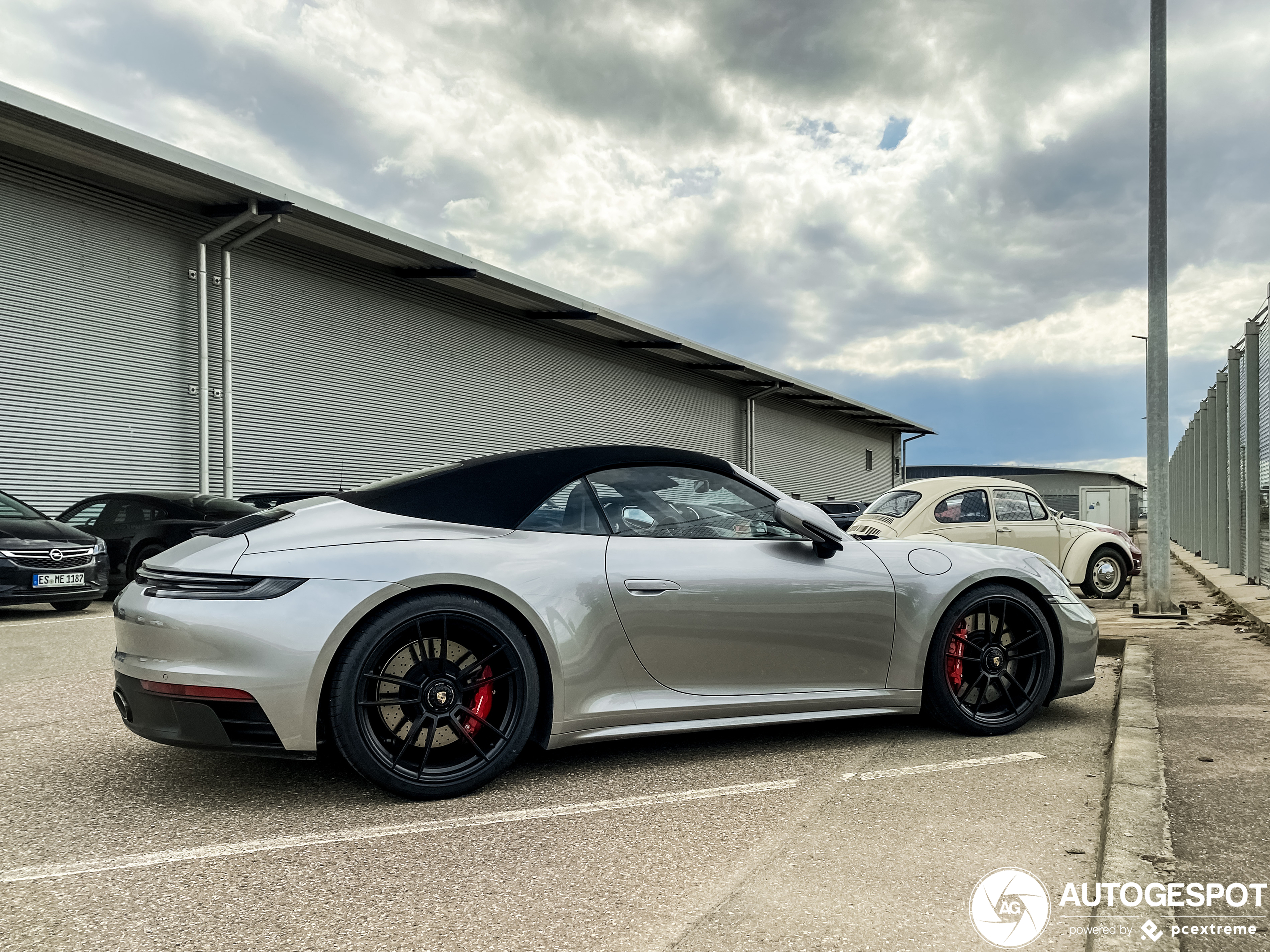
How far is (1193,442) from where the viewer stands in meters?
21.5

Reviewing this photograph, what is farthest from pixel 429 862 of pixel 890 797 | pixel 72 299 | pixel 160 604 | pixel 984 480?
pixel 72 299

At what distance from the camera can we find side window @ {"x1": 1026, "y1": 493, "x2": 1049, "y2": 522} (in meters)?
11.5

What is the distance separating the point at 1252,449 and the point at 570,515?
10.8 metres

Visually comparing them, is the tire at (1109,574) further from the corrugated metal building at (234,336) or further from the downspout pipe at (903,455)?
the downspout pipe at (903,455)

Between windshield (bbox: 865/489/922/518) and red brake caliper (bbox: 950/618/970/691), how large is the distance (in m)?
6.58

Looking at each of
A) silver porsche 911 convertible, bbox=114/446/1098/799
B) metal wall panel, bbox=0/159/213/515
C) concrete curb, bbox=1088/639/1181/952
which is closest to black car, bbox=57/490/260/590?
metal wall panel, bbox=0/159/213/515

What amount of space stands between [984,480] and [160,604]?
9.83 metres

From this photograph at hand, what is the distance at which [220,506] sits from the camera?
37.4 feet

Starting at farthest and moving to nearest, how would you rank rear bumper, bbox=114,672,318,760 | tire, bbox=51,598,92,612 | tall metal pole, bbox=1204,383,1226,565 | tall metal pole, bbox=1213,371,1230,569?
tall metal pole, bbox=1204,383,1226,565 < tall metal pole, bbox=1213,371,1230,569 < tire, bbox=51,598,92,612 < rear bumper, bbox=114,672,318,760

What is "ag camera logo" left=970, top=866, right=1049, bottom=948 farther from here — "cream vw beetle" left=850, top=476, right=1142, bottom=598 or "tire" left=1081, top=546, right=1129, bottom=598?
"tire" left=1081, top=546, right=1129, bottom=598

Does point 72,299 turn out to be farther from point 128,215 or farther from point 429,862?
point 429,862

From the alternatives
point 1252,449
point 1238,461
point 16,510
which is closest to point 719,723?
point 16,510

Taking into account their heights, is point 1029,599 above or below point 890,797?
above

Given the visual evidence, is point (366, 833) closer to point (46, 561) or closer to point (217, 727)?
point (217, 727)
